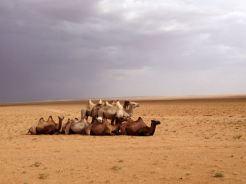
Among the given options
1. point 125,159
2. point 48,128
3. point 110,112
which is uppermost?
point 110,112

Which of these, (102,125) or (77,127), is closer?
(102,125)

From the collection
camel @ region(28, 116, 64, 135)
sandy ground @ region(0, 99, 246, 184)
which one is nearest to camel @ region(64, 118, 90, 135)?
camel @ region(28, 116, 64, 135)

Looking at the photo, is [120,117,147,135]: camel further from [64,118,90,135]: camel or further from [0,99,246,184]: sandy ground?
[64,118,90,135]: camel

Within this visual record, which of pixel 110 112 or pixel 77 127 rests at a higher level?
pixel 110 112

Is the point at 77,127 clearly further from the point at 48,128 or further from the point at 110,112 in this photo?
the point at 110,112

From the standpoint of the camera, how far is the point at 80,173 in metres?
12.0

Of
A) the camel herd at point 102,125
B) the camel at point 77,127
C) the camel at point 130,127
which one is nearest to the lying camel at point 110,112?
the camel herd at point 102,125

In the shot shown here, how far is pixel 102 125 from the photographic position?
2169 centimetres

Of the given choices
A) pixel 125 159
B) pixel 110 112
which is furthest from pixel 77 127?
pixel 125 159

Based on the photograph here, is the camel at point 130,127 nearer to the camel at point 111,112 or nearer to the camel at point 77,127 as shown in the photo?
the camel at point 77,127

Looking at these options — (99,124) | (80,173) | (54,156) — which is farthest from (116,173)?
(99,124)

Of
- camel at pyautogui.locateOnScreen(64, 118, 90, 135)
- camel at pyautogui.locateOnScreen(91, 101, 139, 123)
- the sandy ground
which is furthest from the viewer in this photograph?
camel at pyautogui.locateOnScreen(91, 101, 139, 123)

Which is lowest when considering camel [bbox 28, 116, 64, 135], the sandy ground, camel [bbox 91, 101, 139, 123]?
the sandy ground

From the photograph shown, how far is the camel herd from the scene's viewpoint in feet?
70.3
